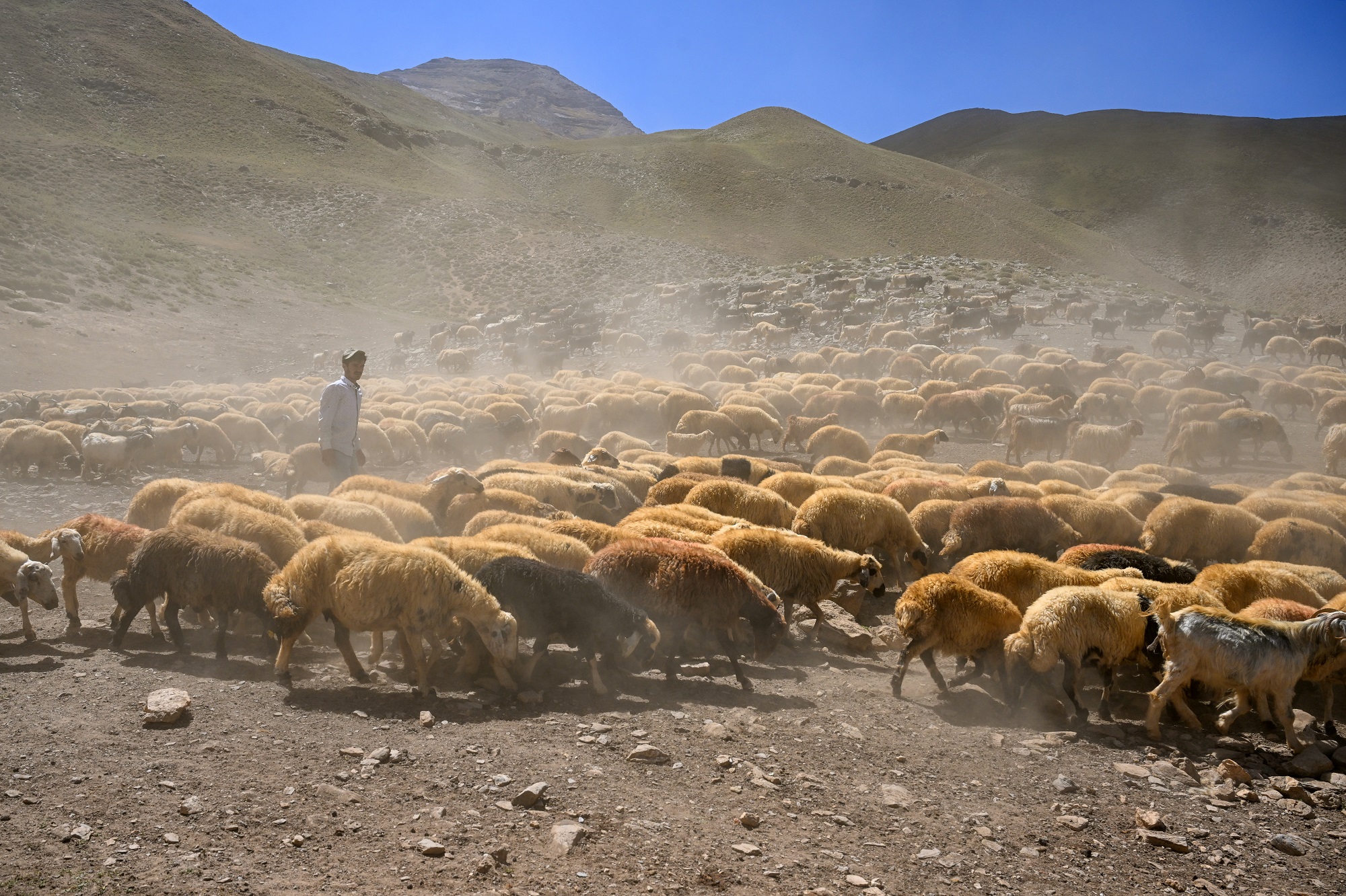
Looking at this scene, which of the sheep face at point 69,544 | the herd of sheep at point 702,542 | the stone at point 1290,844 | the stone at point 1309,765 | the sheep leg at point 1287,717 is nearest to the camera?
the stone at point 1290,844

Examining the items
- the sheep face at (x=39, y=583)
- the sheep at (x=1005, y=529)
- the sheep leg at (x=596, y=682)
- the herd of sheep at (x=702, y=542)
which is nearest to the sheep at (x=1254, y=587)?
the herd of sheep at (x=702, y=542)

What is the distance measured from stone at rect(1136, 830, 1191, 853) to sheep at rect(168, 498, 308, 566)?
24.3ft

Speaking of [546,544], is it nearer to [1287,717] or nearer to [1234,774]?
[1234,774]

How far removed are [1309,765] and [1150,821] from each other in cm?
200

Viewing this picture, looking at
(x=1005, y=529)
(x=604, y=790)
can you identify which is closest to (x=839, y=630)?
(x=1005, y=529)

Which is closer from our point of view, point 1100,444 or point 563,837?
point 563,837

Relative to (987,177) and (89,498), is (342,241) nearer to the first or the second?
(89,498)

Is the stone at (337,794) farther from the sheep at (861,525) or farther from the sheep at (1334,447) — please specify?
the sheep at (1334,447)

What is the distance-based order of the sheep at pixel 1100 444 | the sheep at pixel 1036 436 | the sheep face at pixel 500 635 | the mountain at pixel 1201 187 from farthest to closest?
the mountain at pixel 1201 187, the sheep at pixel 1036 436, the sheep at pixel 1100 444, the sheep face at pixel 500 635

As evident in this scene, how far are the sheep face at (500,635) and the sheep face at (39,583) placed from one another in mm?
4353

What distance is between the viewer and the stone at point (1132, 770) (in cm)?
613

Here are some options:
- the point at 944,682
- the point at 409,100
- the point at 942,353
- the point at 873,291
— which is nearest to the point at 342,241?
the point at 873,291

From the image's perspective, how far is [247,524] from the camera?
27.8 feet

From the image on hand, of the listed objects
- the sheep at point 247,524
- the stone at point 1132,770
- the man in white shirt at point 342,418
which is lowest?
the stone at point 1132,770
